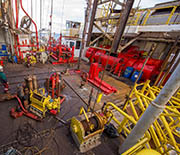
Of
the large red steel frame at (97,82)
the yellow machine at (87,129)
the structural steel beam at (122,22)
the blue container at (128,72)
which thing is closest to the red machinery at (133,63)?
the blue container at (128,72)

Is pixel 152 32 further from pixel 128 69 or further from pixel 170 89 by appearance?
pixel 170 89

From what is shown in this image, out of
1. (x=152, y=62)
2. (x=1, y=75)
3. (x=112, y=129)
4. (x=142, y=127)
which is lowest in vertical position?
(x=112, y=129)

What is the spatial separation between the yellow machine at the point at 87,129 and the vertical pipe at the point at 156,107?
3.24 feet

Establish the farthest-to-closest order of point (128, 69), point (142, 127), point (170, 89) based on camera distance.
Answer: point (128, 69) < point (142, 127) < point (170, 89)

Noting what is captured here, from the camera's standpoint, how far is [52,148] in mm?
2979

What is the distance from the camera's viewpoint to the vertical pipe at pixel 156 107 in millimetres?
1798

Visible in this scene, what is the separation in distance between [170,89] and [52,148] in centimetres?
379

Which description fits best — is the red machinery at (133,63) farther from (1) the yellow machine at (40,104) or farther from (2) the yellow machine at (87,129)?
(2) the yellow machine at (87,129)

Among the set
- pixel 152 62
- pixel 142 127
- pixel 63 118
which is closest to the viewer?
pixel 142 127

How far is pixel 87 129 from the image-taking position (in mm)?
3027

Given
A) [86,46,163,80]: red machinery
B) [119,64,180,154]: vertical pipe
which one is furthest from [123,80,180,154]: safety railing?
[86,46,163,80]: red machinery

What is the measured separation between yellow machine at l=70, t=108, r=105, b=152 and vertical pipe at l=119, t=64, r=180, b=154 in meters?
0.99

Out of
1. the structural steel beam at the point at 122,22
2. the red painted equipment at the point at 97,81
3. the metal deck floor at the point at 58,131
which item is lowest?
the metal deck floor at the point at 58,131

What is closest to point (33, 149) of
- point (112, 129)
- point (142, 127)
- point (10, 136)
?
point (10, 136)
